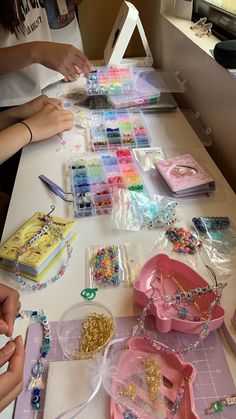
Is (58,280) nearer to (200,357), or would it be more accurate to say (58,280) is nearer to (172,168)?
(200,357)

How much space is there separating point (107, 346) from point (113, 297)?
0.08 metres

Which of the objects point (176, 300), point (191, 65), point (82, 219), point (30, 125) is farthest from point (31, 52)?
point (176, 300)

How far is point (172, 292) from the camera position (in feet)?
1.78

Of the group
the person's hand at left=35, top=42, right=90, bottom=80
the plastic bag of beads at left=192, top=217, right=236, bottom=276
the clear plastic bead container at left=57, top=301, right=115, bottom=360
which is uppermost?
the person's hand at left=35, top=42, right=90, bottom=80

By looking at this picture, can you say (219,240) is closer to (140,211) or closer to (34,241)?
(140,211)

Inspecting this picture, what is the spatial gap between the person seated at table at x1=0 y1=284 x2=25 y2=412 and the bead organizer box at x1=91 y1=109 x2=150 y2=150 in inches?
19.7

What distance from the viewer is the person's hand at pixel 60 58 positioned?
3.33ft

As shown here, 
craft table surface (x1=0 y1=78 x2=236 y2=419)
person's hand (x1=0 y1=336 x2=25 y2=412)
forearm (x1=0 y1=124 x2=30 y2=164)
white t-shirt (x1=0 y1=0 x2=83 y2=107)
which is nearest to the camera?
person's hand (x1=0 y1=336 x2=25 y2=412)

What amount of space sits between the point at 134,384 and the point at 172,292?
157mm

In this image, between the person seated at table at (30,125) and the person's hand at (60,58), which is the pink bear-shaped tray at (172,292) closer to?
the person seated at table at (30,125)

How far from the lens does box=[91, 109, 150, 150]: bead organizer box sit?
35.0 inches

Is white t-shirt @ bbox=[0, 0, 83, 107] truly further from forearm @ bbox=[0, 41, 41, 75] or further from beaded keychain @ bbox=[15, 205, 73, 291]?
beaded keychain @ bbox=[15, 205, 73, 291]

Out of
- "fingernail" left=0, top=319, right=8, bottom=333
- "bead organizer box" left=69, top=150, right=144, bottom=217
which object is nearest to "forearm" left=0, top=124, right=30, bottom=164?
"bead organizer box" left=69, top=150, right=144, bottom=217

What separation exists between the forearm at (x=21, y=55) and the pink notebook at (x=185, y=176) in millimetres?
519
